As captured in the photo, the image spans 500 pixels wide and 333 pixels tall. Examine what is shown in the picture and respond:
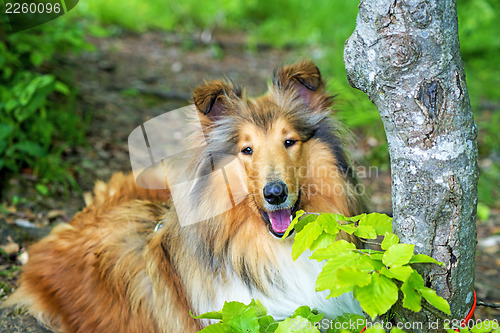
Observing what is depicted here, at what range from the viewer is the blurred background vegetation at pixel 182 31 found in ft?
14.2

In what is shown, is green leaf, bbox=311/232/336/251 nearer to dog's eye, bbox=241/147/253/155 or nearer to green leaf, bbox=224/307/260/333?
green leaf, bbox=224/307/260/333

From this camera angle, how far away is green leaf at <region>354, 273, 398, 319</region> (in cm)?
155

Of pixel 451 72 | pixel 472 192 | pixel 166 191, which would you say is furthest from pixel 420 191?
pixel 166 191

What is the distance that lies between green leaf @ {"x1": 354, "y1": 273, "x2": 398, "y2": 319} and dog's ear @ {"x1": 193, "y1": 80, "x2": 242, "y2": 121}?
1.50 metres

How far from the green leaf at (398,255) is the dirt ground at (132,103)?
5.54 ft

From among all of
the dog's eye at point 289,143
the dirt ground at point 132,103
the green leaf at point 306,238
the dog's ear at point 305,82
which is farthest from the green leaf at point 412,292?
the dirt ground at point 132,103

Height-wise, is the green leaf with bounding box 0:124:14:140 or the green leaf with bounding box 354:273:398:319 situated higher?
the green leaf with bounding box 0:124:14:140

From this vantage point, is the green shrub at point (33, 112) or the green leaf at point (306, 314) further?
the green shrub at point (33, 112)

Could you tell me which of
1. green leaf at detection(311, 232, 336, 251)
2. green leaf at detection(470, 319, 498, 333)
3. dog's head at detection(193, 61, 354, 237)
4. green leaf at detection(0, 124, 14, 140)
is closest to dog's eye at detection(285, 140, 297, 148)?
dog's head at detection(193, 61, 354, 237)

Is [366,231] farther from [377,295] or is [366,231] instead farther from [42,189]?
[42,189]

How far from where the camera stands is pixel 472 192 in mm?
1925

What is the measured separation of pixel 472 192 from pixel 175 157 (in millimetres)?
2057

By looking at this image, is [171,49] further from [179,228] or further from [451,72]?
[451,72]

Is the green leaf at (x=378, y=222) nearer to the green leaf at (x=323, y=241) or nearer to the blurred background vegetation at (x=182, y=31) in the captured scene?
the green leaf at (x=323, y=241)
